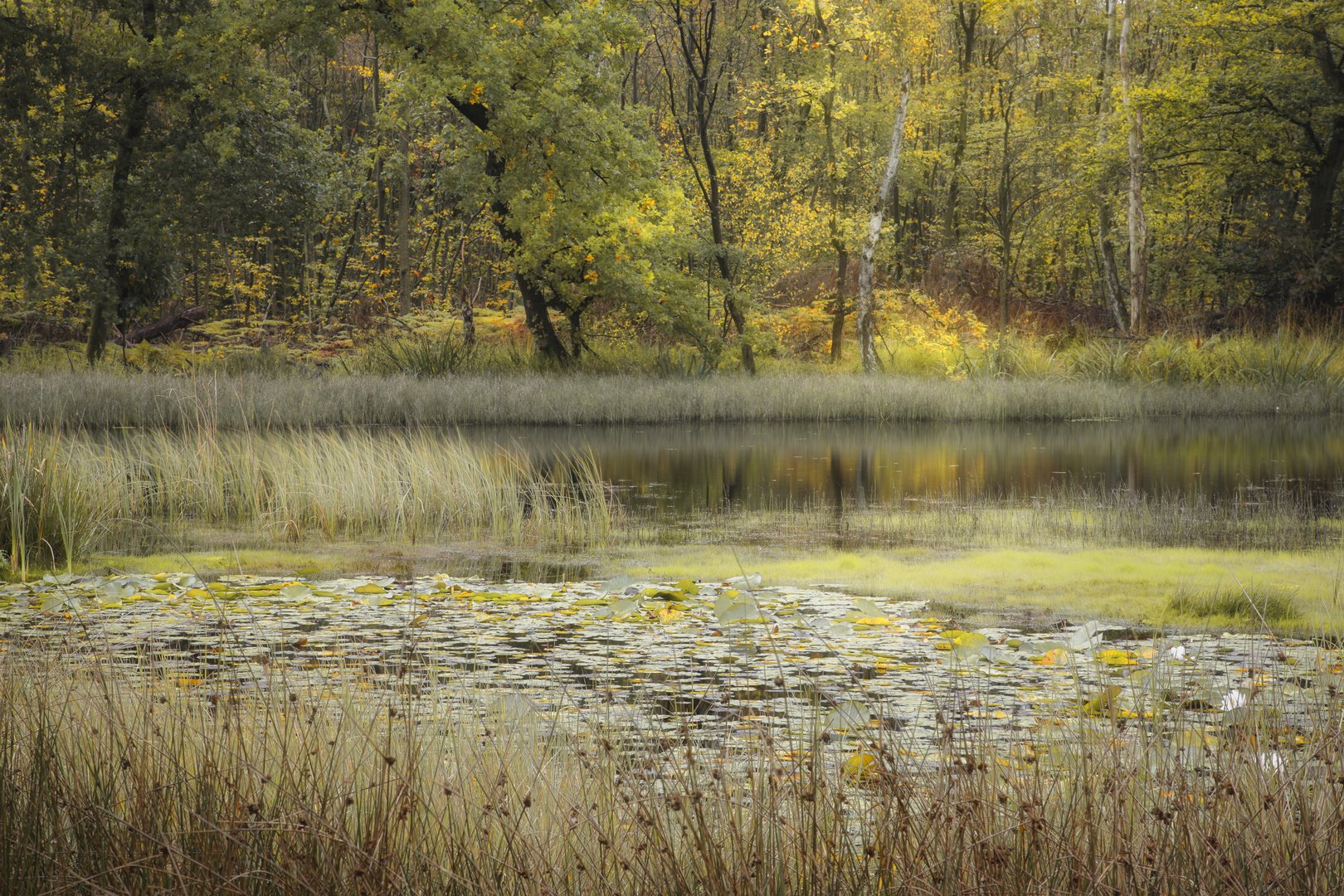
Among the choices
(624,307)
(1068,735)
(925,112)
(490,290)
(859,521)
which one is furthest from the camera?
(490,290)

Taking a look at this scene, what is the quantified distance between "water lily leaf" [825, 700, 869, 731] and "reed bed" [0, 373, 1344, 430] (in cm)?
1541

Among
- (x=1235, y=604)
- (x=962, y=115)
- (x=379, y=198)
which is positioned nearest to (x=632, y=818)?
→ (x=1235, y=604)

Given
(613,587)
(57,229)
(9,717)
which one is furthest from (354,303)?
(9,717)

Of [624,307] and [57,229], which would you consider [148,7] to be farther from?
[624,307]

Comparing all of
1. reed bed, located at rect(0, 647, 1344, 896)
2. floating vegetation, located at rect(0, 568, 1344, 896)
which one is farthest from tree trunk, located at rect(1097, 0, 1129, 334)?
reed bed, located at rect(0, 647, 1344, 896)

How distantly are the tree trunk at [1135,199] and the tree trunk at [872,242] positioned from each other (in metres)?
4.25

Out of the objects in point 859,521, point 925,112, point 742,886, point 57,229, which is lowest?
point 859,521

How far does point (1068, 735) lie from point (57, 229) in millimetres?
22946

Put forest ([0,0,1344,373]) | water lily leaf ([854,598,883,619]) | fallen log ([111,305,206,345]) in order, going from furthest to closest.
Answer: fallen log ([111,305,206,345])
forest ([0,0,1344,373])
water lily leaf ([854,598,883,619])

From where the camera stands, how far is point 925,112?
30766mm

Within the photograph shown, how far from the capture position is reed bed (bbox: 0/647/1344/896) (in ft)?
7.36

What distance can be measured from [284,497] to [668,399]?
1152 centimetres

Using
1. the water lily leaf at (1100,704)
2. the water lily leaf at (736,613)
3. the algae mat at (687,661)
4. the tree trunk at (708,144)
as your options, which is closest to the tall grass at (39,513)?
the algae mat at (687,661)

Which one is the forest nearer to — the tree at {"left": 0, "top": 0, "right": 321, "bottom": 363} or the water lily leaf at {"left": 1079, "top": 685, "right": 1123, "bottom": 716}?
the tree at {"left": 0, "top": 0, "right": 321, "bottom": 363}
